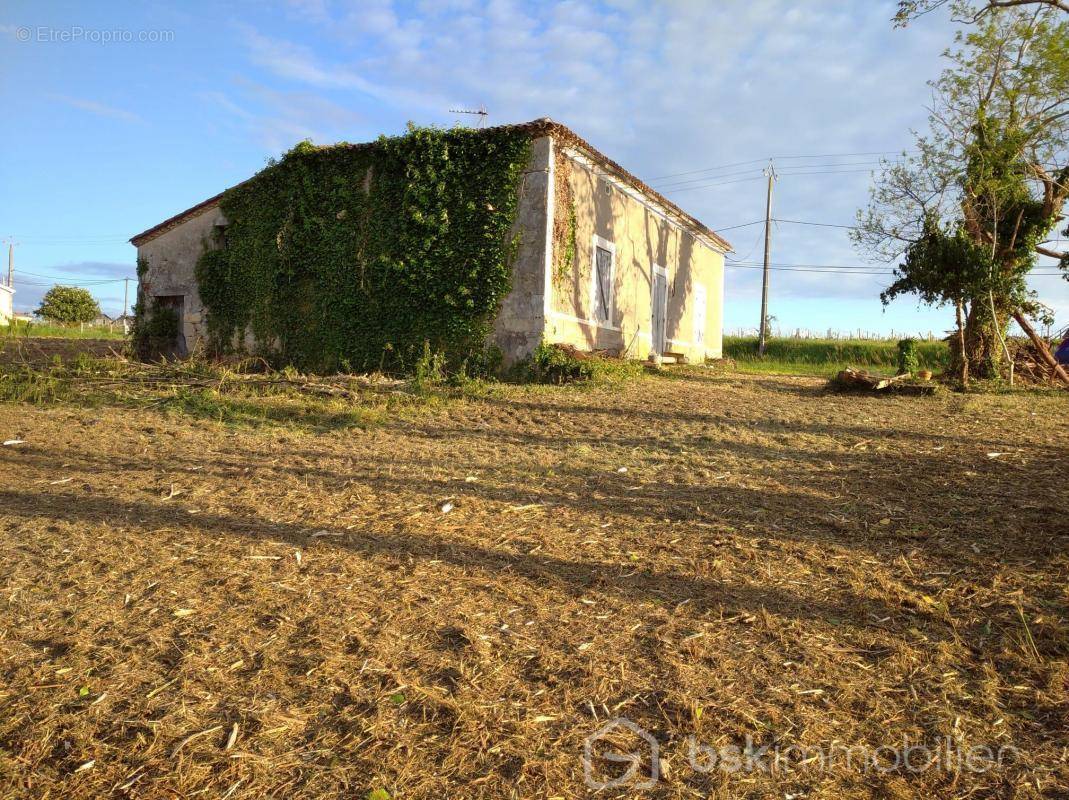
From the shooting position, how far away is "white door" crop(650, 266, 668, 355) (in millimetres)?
17406

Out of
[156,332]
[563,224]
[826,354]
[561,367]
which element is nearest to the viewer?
[561,367]

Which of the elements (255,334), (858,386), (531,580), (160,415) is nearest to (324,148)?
(255,334)

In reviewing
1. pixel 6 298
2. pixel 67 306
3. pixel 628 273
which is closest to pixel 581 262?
pixel 628 273

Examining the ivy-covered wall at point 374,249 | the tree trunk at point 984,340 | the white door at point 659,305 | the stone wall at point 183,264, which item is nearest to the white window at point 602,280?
the ivy-covered wall at point 374,249

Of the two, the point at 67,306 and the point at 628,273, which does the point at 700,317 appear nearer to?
the point at 628,273

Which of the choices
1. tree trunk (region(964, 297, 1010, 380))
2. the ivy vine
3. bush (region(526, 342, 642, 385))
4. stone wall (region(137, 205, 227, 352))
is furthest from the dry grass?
stone wall (region(137, 205, 227, 352))

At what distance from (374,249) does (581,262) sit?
4045mm

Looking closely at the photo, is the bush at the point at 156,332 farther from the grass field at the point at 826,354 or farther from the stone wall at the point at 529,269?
the grass field at the point at 826,354

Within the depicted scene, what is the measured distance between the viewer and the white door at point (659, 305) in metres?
17.4

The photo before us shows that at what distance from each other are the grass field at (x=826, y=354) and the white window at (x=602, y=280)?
9.92m

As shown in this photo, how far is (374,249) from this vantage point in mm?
13742

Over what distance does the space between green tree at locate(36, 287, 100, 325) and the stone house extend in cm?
2880

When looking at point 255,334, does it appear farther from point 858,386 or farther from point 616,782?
point 616,782

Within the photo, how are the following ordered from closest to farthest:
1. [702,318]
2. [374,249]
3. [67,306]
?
[374,249] → [702,318] → [67,306]
